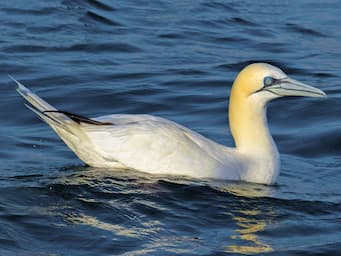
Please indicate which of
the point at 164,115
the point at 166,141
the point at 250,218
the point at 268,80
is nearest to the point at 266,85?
the point at 268,80

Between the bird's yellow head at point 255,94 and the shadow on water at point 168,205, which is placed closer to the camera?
the shadow on water at point 168,205

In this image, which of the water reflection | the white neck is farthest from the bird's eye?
the water reflection

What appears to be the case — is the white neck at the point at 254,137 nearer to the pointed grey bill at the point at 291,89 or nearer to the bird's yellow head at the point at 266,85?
the bird's yellow head at the point at 266,85

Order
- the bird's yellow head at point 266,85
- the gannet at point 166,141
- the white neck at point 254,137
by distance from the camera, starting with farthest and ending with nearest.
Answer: the white neck at point 254,137 → the bird's yellow head at point 266,85 → the gannet at point 166,141

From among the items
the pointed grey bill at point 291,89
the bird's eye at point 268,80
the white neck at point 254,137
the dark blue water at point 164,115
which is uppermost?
the bird's eye at point 268,80

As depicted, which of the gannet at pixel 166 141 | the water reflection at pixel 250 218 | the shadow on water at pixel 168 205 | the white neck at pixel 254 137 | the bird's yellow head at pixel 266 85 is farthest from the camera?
the white neck at pixel 254 137

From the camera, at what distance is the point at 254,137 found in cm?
1103

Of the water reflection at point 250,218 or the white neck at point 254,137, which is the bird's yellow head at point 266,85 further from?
the water reflection at point 250,218

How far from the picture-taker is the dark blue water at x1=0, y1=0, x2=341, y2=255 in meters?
9.11

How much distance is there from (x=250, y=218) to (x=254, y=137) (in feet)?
4.79

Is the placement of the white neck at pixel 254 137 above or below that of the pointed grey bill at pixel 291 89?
below

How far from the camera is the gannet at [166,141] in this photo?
1038 cm

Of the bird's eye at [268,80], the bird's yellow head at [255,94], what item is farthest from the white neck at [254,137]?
the bird's eye at [268,80]

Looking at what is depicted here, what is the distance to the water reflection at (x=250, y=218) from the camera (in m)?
8.93
